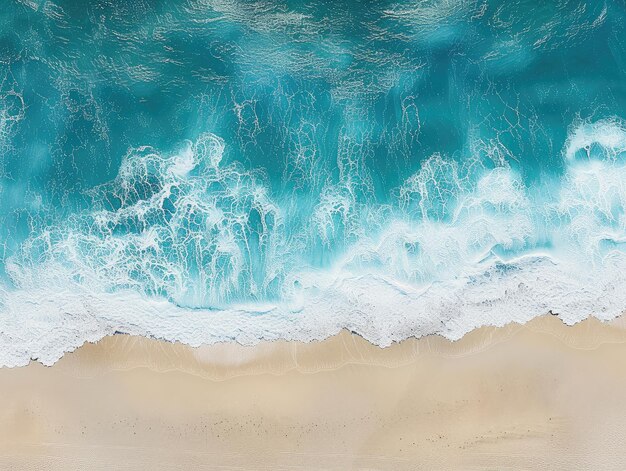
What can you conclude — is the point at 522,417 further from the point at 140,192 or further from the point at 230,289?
the point at 140,192

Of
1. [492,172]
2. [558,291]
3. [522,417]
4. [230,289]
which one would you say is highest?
[492,172]

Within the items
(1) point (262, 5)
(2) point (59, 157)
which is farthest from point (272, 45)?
(2) point (59, 157)

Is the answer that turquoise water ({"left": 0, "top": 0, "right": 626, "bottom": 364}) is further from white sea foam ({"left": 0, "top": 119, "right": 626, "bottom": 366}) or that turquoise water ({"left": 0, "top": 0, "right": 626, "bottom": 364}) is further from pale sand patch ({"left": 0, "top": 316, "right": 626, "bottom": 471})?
pale sand patch ({"left": 0, "top": 316, "right": 626, "bottom": 471})

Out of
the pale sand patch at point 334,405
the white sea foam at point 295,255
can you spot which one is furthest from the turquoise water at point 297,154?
the pale sand patch at point 334,405

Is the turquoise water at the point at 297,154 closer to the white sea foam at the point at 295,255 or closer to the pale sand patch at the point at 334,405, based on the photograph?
the white sea foam at the point at 295,255

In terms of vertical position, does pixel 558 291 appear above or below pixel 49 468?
above

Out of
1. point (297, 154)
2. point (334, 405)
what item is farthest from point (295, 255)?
point (334, 405)
